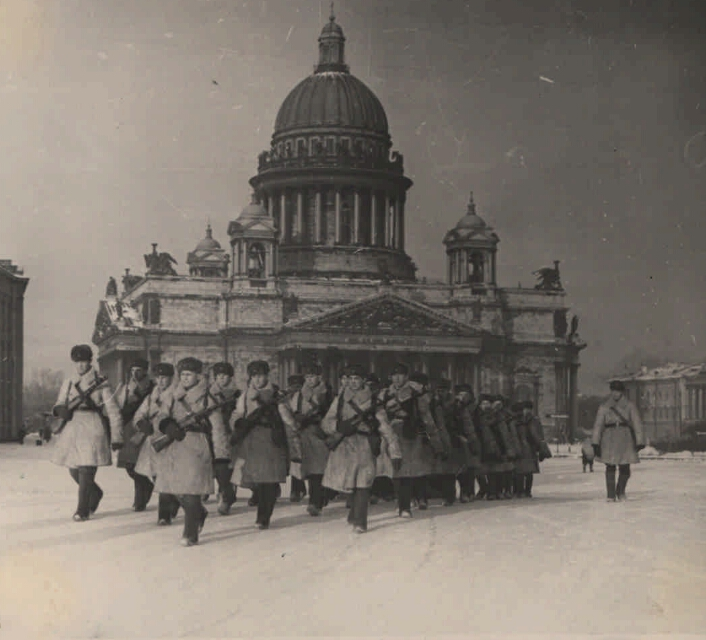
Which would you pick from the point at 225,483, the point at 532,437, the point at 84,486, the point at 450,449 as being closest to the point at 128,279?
the point at 532,437

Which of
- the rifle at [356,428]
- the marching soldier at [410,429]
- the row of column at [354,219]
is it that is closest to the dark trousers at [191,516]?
the rifle at [356,428]

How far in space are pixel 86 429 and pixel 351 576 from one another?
421 cm

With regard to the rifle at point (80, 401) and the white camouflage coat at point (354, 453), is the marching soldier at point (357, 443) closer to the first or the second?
the white camouflage coat at point (354, 453)

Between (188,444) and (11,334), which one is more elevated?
(11,334)

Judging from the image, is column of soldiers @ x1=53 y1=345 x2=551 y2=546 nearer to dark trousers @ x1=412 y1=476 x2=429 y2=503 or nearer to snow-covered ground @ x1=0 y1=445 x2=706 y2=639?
dark trousers @ x1=412 y1=476 x2=429 y2=503

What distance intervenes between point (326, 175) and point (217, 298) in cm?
975

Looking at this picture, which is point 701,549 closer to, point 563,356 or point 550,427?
point 550,427

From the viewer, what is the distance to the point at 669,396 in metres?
31.8

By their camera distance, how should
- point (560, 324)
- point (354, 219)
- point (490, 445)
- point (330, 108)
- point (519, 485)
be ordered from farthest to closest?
point (354, 219), point (330, 108), point (560, 324), point (519, 485), point (490, 445)

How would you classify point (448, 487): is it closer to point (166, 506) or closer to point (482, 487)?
point (482, 487)

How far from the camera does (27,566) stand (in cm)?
1167

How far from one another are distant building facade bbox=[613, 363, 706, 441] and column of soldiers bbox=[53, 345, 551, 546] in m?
3.63

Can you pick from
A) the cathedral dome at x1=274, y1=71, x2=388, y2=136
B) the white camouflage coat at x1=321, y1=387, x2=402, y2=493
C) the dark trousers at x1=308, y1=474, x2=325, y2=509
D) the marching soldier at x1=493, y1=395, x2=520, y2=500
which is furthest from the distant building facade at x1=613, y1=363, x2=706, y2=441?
the cathedral dome at x1=274, y1=71, x2=388, y2=136

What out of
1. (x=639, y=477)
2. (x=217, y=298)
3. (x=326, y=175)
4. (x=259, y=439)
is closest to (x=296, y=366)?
(x=217, y=298)
